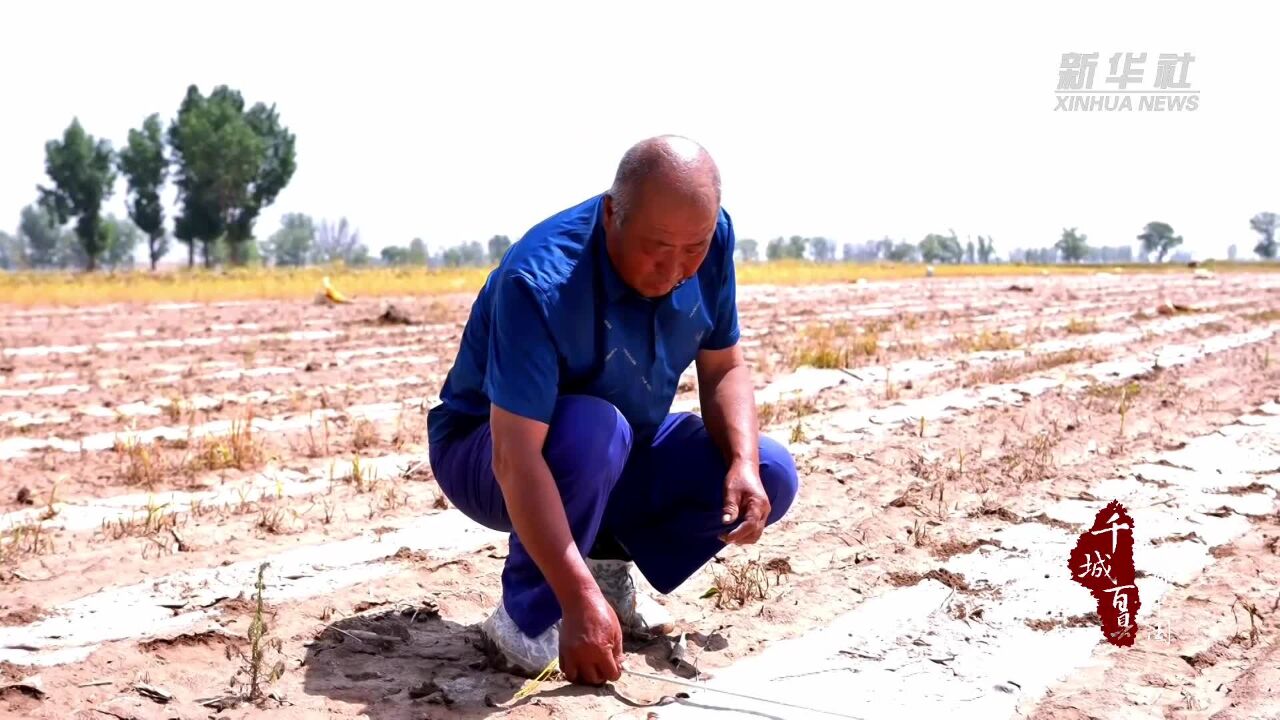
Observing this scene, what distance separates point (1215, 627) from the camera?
292 cm

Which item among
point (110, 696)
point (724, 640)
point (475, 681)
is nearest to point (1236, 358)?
point (724, 640)

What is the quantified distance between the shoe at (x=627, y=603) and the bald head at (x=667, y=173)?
3.41ft

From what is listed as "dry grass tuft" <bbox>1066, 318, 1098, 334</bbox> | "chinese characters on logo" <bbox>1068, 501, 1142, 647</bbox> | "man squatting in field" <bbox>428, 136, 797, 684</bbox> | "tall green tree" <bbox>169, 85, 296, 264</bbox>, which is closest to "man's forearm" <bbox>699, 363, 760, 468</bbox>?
"man squatting in field" <bbox>428, 136, 797, 684</bbox>

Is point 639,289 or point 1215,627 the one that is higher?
point 639,289

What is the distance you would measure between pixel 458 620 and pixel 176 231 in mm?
54421

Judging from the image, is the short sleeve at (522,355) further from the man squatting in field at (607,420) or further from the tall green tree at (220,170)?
the tall green tree at (220,170)

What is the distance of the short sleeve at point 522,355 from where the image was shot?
2279mm

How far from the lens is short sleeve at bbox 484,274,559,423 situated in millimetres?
2279

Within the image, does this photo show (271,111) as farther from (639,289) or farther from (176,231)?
(639,289)

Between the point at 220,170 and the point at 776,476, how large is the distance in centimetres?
5320

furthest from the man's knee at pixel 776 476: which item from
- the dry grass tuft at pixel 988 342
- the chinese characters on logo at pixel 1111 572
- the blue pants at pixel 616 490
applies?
the dry grass tuft at pixel 988 342

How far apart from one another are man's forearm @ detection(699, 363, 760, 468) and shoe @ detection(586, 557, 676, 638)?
0.44 m

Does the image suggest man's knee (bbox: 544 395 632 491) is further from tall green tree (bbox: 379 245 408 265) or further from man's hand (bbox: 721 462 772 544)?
tall green tree (bbox: 379 245 408 265)

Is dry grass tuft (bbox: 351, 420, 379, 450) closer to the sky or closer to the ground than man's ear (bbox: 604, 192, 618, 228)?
closer to the ground
